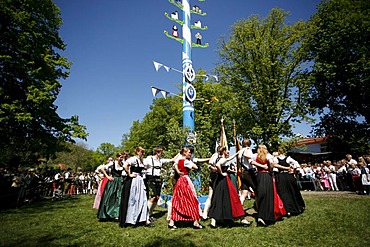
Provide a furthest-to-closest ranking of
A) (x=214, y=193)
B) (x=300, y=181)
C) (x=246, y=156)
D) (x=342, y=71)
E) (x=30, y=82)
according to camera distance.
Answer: (x=342, y=71) < (x=300, y=181) < (x=30, y=82) < (x=246, y=156) < (x=214, y=193)

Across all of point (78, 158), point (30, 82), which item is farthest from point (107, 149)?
point (30, 82)

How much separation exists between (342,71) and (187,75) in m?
13.9

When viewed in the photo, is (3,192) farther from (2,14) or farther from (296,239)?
(296,239)

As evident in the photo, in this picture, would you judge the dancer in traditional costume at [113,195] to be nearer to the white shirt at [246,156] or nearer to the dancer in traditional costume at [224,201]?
the dancer in traditional costume at [224,201]

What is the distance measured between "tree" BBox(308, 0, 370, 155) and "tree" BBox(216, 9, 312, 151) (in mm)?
1799

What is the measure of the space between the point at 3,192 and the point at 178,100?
75.6 feet

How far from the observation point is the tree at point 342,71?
1830cm

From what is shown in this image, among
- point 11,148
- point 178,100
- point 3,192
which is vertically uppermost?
point 178,100

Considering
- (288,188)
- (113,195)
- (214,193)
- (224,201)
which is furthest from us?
(113,195)

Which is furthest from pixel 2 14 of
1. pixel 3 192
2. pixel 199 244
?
pixel 199 244

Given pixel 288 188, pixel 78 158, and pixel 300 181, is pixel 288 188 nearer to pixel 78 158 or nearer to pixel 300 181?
pixel 300 181

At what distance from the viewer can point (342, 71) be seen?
19688 mm

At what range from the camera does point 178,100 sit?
31469 millimetres

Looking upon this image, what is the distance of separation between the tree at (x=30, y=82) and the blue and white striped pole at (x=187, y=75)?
6350 millimetres
